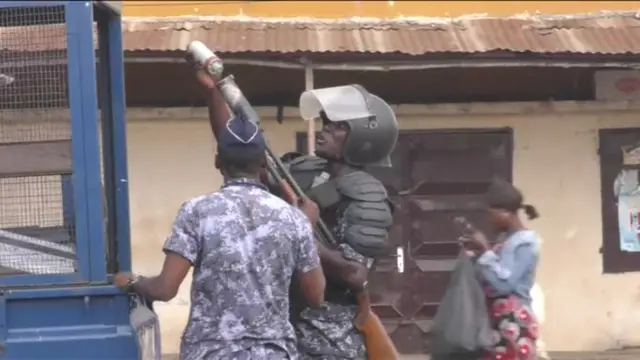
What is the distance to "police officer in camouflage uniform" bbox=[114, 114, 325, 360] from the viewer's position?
125 inches

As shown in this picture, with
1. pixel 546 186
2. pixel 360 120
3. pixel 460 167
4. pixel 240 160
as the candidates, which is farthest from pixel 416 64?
pixel 240 160

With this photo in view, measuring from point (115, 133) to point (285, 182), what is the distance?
679mm

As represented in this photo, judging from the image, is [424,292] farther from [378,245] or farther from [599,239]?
[378,245]

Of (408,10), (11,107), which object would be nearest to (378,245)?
(11,107)

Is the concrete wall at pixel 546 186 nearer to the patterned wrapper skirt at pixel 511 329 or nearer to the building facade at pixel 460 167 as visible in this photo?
the building facade at pixel 460 167

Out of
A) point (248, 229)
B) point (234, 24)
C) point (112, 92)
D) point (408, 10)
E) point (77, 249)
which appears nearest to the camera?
point (248, 229)

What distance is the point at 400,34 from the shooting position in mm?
7332

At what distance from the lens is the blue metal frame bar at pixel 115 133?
12.1 ft

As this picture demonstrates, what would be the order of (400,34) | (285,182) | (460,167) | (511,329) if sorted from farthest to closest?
(460,167), (400,34), (511,329), (285,182)

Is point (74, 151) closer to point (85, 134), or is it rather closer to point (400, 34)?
point (85, 134)

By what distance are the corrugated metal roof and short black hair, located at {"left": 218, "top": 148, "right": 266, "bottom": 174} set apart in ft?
11.5

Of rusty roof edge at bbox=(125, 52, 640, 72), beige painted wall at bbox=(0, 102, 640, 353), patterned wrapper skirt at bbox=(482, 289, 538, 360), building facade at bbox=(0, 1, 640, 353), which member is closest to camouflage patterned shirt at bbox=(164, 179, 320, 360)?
patterned wrapper skirt at bbox=(482, 289, 538, 360)

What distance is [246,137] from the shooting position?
325 cm

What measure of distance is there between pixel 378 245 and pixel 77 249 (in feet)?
3.61
